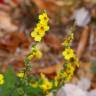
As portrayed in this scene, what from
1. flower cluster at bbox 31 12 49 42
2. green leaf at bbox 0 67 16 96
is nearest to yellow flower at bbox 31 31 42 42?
flower cluster at bbox 31 12 49 42

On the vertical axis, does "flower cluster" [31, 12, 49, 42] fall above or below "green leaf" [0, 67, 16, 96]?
above

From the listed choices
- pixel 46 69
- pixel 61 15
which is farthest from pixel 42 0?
pixel 46 69

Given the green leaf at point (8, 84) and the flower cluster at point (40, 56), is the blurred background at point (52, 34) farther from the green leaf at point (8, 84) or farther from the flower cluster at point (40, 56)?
the green leaf at point (8, 84)

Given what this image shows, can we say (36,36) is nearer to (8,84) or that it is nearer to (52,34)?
(8,84)

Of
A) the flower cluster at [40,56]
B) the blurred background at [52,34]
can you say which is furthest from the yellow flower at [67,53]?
the blurred background at [52,34]

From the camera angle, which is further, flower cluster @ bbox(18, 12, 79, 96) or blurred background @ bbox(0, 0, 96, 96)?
blurred background @ bbox(0, 0, 96, 96)

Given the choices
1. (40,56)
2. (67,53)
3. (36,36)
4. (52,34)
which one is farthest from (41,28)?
(52,34)

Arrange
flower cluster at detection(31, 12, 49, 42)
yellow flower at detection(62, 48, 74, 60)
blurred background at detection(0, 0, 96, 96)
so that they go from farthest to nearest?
blurred background at detection(0, 0, 96, 96), yellow flower at detection(62, 48, 74, 60), flower cluster at detection(31, 12, 49, 42)

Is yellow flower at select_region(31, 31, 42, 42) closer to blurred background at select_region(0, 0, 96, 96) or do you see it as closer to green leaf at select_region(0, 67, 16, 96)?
green leaf at select_region(0, 67, 16, 96)
